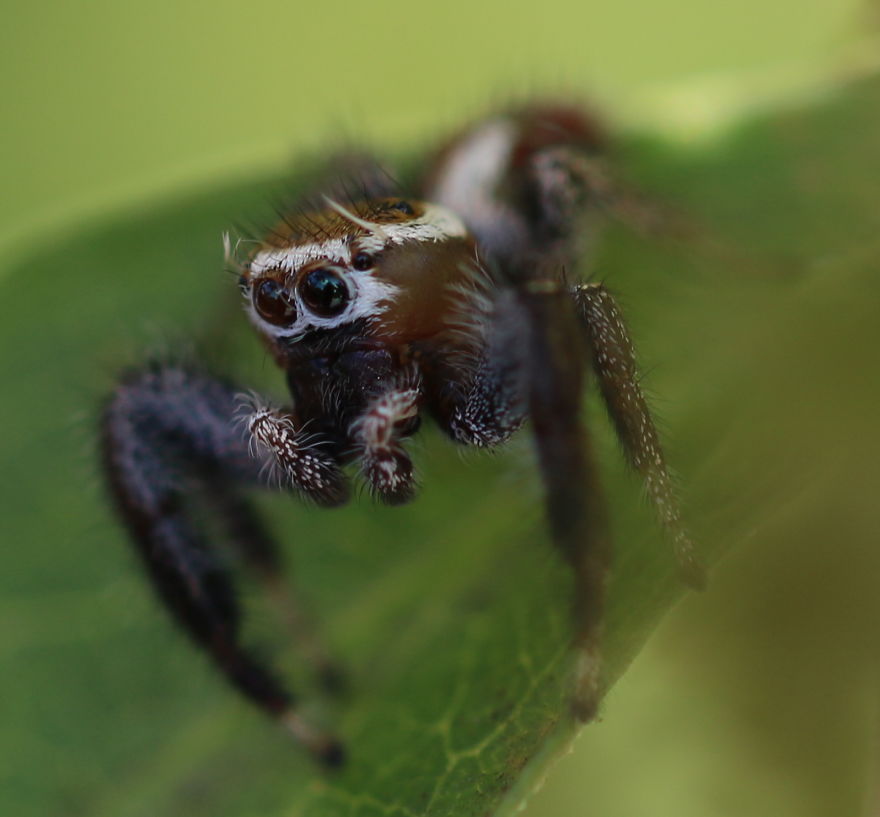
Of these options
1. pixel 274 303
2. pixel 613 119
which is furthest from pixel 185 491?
pixel 613 119

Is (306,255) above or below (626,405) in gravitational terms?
above

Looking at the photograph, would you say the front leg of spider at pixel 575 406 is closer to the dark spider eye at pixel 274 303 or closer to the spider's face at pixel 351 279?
the spider's face at pixel 351 279

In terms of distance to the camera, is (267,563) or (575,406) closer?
(575,406)

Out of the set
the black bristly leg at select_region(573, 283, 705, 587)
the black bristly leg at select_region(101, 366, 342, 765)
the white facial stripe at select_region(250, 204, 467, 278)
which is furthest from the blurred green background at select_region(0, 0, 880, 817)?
the white facial stripe at select_region(250, 204, 467, 278)

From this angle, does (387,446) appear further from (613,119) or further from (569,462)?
(613,119)

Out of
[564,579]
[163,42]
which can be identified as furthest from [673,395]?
[163,42]

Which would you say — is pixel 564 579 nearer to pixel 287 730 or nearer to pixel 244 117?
pixel 287 730

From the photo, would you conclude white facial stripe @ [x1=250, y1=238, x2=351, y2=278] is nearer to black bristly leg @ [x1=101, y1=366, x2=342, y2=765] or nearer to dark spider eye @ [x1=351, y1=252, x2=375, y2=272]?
dark spider eye @ [x1=351, y1=252, x2=375, y2=272]
